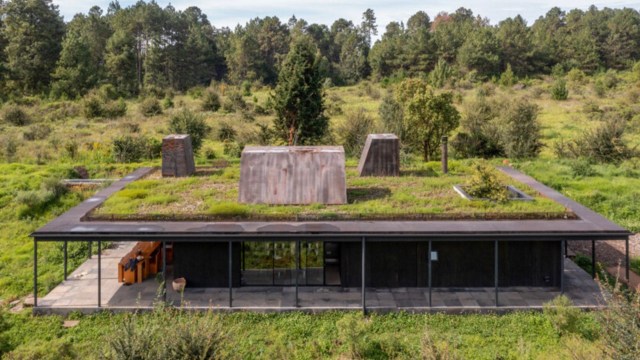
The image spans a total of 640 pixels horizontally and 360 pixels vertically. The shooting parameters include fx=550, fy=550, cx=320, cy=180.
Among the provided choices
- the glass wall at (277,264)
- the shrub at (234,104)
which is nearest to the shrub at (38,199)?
the glass wall at (277,264)

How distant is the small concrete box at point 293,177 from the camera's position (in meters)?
18.6

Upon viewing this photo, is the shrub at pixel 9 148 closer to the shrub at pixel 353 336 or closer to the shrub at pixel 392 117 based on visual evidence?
the shrub at pixel 392 117

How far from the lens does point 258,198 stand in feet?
61.1

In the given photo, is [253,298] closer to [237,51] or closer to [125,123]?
[125,123]

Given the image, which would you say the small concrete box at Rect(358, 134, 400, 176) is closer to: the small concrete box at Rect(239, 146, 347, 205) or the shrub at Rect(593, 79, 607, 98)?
the small concrete box at Rect(239, 146, 347, 205)

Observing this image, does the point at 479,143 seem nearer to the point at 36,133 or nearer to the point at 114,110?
the point at 36,133

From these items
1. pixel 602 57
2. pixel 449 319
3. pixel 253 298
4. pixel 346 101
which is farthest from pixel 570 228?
pixel 602 57

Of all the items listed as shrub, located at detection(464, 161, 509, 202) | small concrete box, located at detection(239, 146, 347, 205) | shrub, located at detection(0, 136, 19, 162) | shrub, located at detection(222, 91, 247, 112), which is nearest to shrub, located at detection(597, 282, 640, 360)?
shrub, located at detection(464, 161, 509, 202)

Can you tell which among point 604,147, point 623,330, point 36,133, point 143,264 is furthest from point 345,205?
point 36,133

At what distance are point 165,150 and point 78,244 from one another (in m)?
5.03

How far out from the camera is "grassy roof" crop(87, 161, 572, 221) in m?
16.8

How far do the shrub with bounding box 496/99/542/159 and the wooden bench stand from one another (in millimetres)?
24104

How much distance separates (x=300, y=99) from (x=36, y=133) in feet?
68.2

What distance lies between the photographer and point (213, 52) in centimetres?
8562
